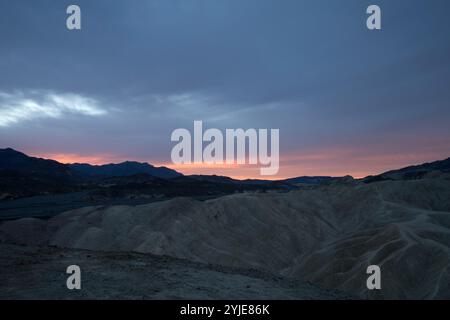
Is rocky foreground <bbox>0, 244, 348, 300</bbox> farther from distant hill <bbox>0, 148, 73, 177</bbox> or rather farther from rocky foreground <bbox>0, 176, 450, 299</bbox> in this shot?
distant hill <bbox>0, 148, 73, 177</bbox>

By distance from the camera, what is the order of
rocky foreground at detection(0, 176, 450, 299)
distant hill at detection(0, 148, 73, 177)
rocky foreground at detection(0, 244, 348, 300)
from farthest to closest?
distant hill at detection(0, 148, 73, 177) → rocky foreground at detection(0, 176, 450, 299) → rocky foreground at detection(0, 244, 348, 300)

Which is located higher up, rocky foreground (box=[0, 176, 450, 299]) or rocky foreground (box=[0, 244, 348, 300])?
rocky foreground (box=[0, 244, 348, 300])

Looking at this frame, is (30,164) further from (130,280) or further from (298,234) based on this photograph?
(130,280)

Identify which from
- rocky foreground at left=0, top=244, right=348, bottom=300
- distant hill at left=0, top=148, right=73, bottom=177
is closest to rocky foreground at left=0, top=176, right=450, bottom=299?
rocky foreground at left=0, top=244, right=348, bottom=300

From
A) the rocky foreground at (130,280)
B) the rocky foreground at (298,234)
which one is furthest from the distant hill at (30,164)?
the rocky foreground at (130,280)

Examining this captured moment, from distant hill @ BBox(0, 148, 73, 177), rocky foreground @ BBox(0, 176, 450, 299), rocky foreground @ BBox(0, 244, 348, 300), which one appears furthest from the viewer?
distant hill @ BBox(0, 148, 73, 177)

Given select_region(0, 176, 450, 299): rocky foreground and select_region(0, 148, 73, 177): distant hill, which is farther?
select_region(0, 148, 73, 177): distant hill

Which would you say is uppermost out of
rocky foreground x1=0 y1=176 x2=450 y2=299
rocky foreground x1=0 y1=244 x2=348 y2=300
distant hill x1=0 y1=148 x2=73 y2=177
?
distant hill x1=0 y1=148 x2=73 y2=177

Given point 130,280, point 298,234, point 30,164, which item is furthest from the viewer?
point 30,164

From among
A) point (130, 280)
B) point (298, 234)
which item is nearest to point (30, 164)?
point (298, 234)
